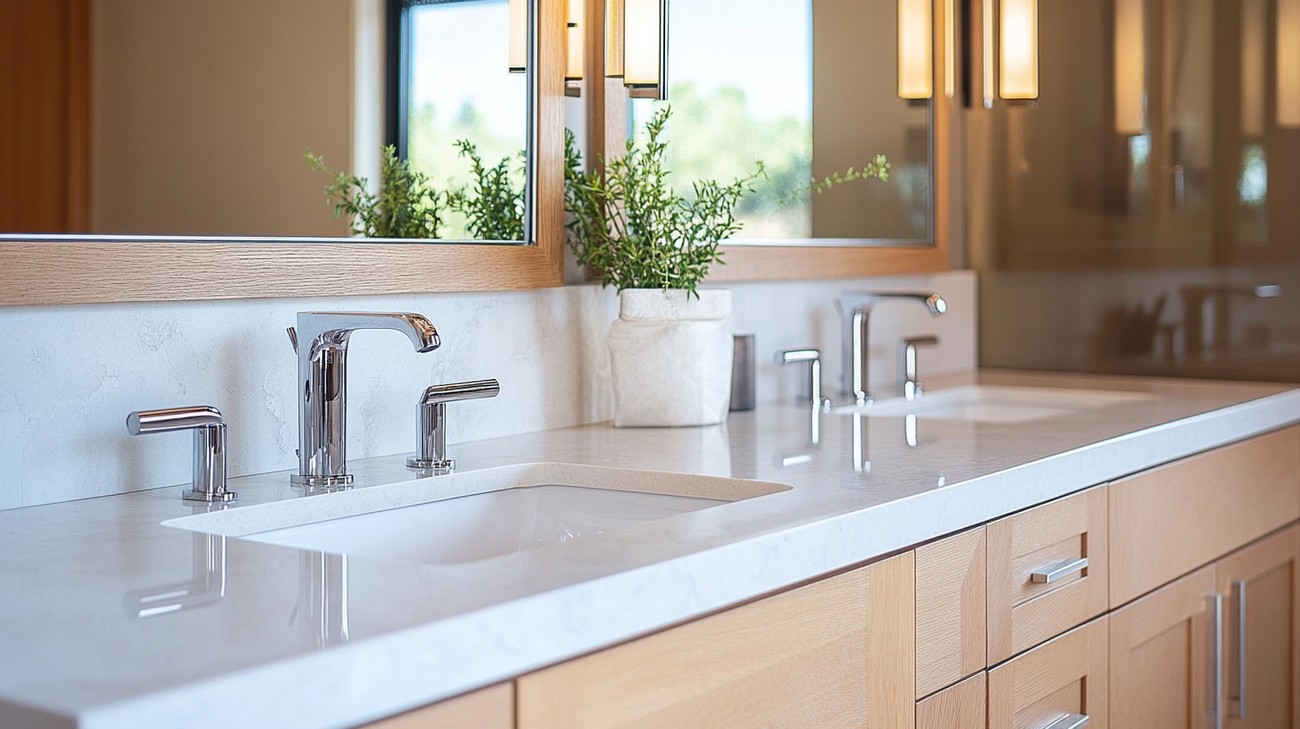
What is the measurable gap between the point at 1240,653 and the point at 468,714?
1480mm

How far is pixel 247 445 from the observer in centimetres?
133

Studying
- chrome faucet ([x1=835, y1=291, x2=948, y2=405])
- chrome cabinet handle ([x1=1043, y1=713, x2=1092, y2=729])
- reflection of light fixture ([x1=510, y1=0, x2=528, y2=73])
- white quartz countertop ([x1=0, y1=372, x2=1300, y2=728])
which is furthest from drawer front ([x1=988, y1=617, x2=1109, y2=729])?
reflection of light fixture ([x1=510, y1=0, x2=528, y2=73])

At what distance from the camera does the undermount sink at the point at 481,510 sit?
1.20 metres

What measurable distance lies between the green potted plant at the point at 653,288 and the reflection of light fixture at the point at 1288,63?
1133 millimetres

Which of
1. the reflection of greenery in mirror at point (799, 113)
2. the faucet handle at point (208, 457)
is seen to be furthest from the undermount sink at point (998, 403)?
the faucet handle at point (208, 457)

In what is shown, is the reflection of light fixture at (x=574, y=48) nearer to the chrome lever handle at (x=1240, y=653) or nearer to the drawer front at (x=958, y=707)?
the drawer front at (x=958, y=707)

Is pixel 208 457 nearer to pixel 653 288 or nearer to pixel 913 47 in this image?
pixel 653 288

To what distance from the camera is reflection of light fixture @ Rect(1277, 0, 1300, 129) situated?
229 centimetres

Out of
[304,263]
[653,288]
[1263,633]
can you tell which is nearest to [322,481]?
[304,263]

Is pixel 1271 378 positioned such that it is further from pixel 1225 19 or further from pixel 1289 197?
pixel 1225 19

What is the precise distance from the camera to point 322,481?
128 centimetres

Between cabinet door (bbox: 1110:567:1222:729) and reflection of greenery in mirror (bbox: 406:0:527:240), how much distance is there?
89 cm

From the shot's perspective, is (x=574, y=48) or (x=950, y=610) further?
(x=574, y=48)

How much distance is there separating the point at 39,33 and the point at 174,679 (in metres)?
0.69
